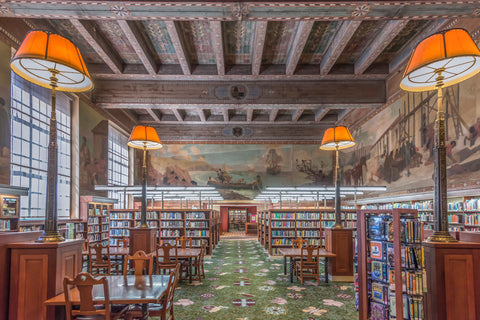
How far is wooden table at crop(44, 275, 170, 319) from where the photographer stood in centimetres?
355

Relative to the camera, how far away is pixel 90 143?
12.8m

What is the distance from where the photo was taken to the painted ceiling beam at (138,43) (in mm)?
8812

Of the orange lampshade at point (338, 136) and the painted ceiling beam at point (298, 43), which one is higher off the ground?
the painted ceiling beam at point (298, 43)

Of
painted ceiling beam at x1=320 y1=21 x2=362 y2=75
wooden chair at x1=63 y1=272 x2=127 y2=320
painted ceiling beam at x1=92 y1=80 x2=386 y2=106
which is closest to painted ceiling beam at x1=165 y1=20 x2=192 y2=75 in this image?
painted ceiling beam at x1=92 y1=80 x2=386 y2=106

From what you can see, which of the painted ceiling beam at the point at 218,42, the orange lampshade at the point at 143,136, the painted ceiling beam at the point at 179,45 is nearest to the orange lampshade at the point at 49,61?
the orange lampshade at the point at 143,136

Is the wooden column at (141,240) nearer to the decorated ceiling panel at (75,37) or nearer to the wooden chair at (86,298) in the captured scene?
the wooden chair at (86,298)

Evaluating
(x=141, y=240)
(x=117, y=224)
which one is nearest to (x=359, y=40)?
(x=141, y=240)

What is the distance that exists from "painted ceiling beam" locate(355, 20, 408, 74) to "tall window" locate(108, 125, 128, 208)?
1081cm

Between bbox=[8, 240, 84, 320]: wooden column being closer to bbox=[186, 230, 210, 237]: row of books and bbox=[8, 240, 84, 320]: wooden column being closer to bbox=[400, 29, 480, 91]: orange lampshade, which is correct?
bbox=[400, 29, 480, 91]: orange lampshade

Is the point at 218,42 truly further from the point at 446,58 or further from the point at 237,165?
the point at 237,165

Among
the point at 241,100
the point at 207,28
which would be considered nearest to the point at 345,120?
the point at 241,100

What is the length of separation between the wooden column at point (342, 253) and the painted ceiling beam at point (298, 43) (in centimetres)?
524

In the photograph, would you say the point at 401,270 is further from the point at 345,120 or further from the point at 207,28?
the point at 345,120

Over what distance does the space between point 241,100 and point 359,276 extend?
375 inches
